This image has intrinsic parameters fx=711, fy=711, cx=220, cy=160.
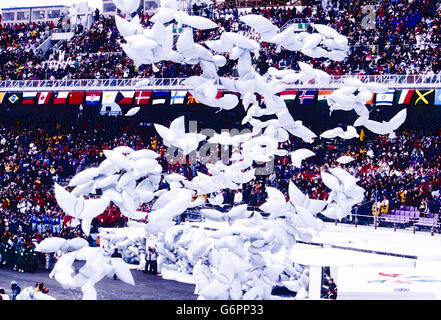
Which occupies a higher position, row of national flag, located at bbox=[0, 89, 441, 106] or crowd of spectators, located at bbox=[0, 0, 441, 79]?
crowd of spectators, located at bbox=[0, 0, 441, 79]

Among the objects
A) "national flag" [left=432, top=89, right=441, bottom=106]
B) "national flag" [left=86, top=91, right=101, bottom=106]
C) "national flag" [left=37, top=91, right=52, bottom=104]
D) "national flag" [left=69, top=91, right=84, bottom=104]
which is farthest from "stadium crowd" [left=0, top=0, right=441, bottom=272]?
"national flag" [left=37, top=91, right=52, bottom=104]

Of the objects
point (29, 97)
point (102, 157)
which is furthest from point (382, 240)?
point (29, 97)

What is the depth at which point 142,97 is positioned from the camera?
2088 centimetres

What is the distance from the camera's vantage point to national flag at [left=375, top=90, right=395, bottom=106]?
1770 centimetres

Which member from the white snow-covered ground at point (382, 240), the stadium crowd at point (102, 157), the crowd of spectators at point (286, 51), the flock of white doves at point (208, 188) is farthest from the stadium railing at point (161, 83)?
the flock of white doves at point (208, 188)

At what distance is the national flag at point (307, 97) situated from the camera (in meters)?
18.9

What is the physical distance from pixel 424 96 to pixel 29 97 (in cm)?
1222

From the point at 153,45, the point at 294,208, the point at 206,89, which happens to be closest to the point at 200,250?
the point at 294,208

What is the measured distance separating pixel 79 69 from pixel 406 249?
15.4 meters

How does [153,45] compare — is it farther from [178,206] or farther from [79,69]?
[79,69]

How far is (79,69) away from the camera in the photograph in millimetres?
23453

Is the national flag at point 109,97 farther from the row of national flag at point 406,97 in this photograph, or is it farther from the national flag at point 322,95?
the row of national flag at point 406,97

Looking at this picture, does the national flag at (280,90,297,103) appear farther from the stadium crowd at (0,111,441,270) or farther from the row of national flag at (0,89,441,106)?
the stadium crowd at (0,111,441,270)

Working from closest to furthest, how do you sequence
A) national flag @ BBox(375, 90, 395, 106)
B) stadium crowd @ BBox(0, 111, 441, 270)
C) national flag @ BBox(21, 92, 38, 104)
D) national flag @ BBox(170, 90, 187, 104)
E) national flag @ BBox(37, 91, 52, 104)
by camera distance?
stadium crowd @ BBox(0, 111, 441, 270) < national flag @ BBox(375, 90, 395, 106) < national flag @ BBox(170, 90, 187, 104) < national flag @ BBox(37, 91, 52, 104) < national flag @ BBox(21, 92, 38, 104)
